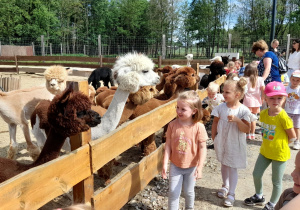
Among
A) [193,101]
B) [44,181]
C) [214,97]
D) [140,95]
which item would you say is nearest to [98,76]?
[214,97]

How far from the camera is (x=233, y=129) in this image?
312 centimetres

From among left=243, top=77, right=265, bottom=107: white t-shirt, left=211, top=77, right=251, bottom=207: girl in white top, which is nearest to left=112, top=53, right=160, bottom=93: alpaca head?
left=211, top=77, right=251, bottom=207: girl in white top

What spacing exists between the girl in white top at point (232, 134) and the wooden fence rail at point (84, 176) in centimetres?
89

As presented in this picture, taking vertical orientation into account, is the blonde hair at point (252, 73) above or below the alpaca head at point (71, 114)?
above

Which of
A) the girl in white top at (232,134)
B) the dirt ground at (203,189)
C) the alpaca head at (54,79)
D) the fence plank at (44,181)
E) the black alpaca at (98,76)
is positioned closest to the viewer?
the fence plank at (44,181)

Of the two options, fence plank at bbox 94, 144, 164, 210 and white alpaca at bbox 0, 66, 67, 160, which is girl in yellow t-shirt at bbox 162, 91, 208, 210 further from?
white alpaca at bbox 0, 66, 67, 160

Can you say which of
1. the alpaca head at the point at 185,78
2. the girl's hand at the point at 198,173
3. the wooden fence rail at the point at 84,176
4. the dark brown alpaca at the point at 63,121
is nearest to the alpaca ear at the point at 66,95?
the dark brown alpaca at the point at 63,121

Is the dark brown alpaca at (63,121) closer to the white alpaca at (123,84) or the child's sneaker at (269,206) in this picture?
the white alpaca at (123,84)

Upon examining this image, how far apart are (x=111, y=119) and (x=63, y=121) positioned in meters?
1.06

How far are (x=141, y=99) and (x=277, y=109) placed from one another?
1.85 m

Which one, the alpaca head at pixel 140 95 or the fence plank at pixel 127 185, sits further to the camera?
the alpaca head at pixel 140 95

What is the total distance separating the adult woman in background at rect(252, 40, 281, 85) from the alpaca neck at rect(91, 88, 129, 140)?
10.7 feet

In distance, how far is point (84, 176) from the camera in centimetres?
206

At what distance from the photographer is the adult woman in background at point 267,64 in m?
4.98
